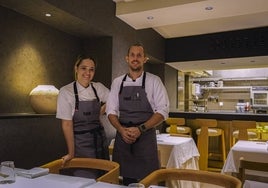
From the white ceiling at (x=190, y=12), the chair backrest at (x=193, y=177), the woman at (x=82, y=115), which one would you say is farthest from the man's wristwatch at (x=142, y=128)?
the white ceiling at (x=190, y=12)

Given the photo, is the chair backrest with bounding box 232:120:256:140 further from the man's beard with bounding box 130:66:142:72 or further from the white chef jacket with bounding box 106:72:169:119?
the man's beard with bounding box 130:66:142:72

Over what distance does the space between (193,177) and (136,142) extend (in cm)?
71

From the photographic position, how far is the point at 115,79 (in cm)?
222

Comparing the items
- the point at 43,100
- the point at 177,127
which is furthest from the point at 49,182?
the point at 177,127

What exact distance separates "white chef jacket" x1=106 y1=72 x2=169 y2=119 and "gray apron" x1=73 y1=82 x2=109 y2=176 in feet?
0.49

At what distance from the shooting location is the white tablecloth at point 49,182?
111cm

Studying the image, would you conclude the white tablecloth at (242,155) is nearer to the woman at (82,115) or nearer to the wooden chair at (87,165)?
the woman at (82,115)

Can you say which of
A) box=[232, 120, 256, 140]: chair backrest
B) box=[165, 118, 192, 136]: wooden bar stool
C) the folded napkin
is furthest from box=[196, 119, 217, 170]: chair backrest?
the folded napkin

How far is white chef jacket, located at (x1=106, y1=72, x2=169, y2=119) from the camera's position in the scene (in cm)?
205

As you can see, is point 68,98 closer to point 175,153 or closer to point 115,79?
point 115,79

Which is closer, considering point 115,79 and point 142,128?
point 142,128

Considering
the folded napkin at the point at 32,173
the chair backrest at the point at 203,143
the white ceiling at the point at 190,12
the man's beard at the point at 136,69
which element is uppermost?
the white ceiling at the point at 190,12

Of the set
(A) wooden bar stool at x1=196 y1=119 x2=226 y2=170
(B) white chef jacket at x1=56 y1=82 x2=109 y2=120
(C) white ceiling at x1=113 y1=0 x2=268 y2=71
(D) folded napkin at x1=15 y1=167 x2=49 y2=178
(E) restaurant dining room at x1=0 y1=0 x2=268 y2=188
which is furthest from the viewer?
(A) wooden bar stool at x1=196 y1=119 x2=226 y2=170

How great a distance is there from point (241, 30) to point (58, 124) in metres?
3.95
